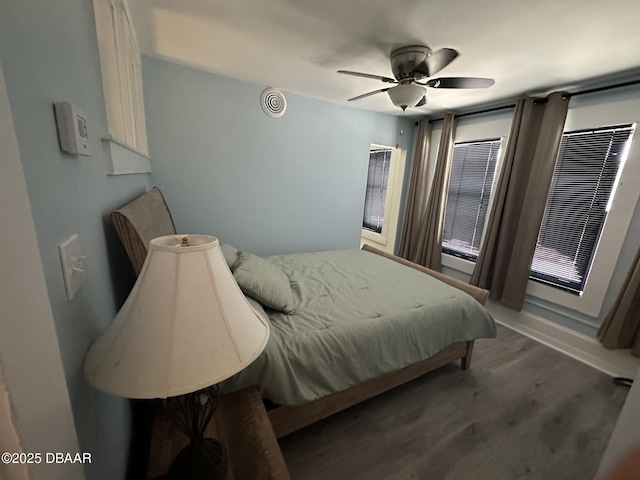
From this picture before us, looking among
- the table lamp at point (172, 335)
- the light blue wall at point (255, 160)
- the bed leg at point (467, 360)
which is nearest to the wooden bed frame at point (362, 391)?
the bed leg at point (467, 360)

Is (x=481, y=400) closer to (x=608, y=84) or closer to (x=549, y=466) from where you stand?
(x=549, y=466)

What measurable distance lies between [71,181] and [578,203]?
3465 mm

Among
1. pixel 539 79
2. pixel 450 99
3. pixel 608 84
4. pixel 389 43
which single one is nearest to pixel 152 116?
pixel 389 43

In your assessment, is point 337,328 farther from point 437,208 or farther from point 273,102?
point 437,208

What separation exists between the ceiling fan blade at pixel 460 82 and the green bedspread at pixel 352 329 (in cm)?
149

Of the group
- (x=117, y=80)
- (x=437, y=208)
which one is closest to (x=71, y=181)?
(x=117, y=80)

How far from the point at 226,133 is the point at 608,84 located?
3412mm

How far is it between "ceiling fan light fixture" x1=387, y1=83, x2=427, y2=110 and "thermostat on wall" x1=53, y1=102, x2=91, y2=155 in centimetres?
180

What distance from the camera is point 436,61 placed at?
170 cm

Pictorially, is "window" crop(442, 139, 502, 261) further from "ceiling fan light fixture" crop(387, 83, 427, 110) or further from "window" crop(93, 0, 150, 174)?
"window" crop(93, 0, 150, 174)

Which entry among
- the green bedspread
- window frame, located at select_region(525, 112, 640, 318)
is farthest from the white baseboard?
the green bedspread

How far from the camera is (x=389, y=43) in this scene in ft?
5.66

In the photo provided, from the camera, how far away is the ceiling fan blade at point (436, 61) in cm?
153

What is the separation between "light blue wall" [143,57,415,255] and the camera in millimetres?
2373
